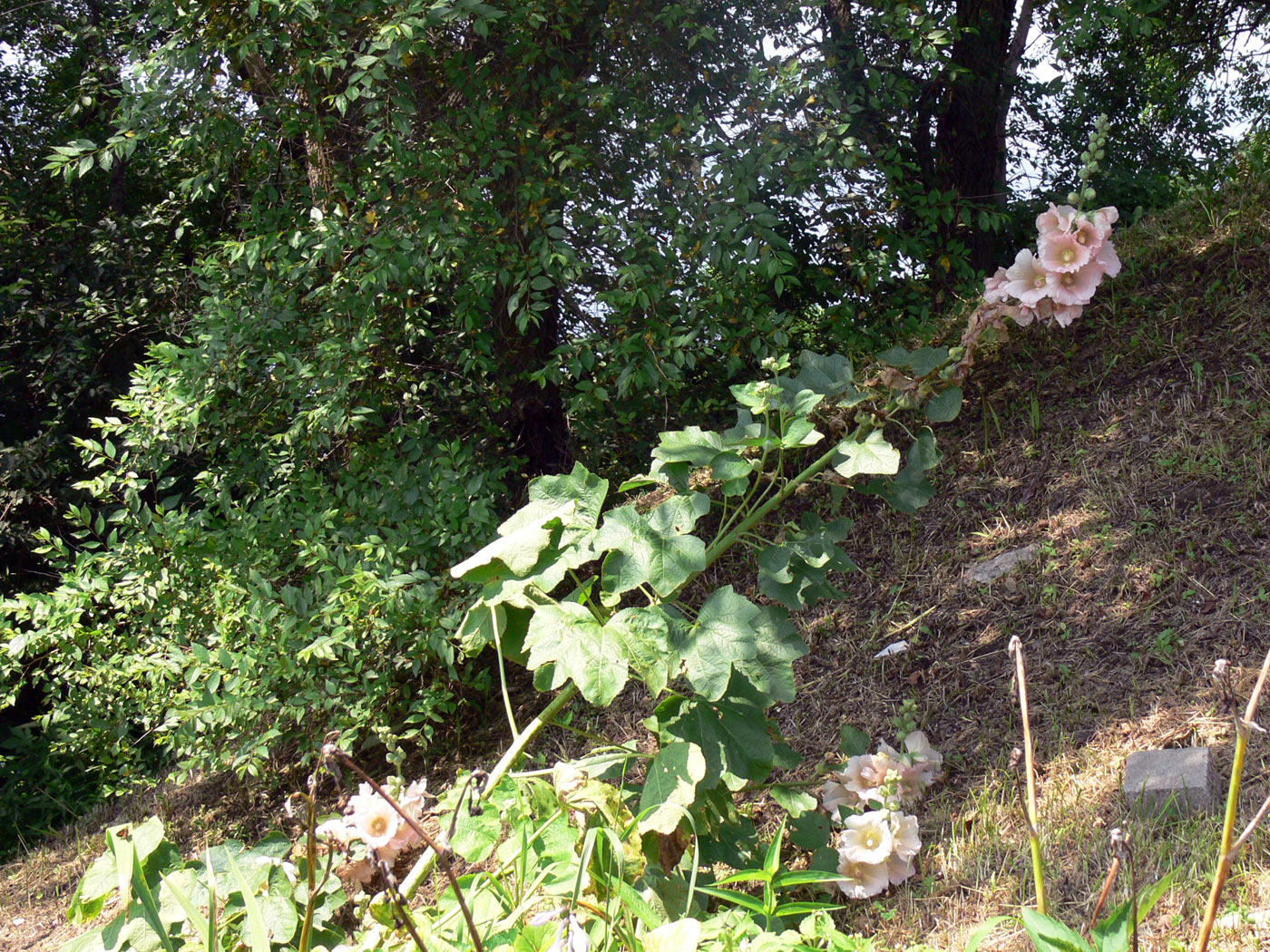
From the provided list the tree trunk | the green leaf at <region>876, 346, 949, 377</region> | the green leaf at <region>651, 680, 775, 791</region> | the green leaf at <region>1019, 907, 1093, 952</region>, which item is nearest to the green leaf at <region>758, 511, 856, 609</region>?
the green leaf at <region>651, 680, 775, 791</region>

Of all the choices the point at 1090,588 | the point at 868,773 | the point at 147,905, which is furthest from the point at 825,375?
the point at 147,905

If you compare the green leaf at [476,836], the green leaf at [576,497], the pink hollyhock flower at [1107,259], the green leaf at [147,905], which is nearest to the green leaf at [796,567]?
the green leaf at [576,497]

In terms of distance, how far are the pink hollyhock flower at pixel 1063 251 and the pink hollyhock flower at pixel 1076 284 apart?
2 centimetres

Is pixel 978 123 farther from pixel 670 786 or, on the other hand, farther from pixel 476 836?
pixel 476 836

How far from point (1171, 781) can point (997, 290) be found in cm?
121

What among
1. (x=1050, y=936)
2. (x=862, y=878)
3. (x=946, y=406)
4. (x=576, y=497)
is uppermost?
(x=946, y=406)

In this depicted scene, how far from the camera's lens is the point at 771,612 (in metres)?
A: 1.88

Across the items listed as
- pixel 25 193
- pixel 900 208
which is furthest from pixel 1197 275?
pixel 25 193

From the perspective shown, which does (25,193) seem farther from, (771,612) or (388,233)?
(771,612)

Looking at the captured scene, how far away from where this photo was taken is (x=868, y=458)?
2031mm

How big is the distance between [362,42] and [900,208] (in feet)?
7.77

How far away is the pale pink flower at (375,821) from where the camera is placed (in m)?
1.61

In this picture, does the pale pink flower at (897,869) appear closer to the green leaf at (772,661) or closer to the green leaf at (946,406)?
the green leaf at (772,661)

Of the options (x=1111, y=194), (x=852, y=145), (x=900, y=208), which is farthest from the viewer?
(x=1111, y=194)
